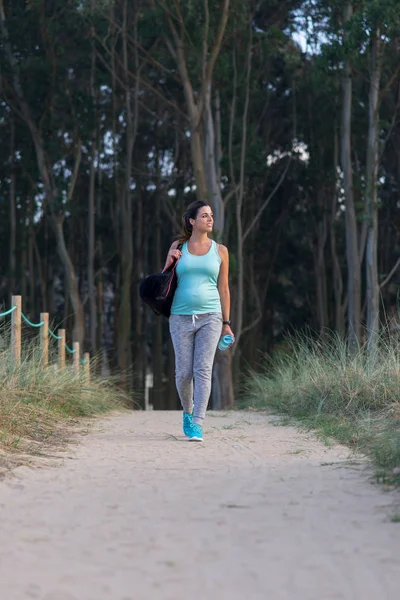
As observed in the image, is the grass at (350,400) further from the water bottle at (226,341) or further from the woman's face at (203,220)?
the woman's face at (203,220)

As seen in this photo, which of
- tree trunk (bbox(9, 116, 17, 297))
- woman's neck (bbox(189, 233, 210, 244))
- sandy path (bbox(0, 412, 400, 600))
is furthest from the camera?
tree trunk (bbox(9, 116, 17, 297))

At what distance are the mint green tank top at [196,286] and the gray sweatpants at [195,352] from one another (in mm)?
61

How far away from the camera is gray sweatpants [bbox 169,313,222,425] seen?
8094 mm

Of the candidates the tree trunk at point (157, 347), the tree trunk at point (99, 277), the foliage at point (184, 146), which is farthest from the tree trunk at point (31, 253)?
the tree trunk at point (157, 347)

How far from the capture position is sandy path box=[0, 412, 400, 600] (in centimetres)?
365

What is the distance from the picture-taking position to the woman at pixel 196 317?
8117 mm

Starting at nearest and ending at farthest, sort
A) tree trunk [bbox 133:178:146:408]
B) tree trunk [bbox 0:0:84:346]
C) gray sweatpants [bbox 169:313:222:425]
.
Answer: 1. gray sweatpants [bbox 169:313:222:425]
2. tree trunk [bbox 0:0:84:346]
3. tree trunk [bbox 133:178:146:408]

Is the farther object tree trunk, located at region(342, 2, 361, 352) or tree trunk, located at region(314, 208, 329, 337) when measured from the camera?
tree trunk, located at region(314, 208, 329, 337)

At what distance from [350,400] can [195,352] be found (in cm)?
264

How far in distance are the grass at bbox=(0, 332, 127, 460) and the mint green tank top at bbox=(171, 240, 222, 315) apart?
56.4 inches

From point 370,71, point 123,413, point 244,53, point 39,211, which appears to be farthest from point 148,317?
point 123,413

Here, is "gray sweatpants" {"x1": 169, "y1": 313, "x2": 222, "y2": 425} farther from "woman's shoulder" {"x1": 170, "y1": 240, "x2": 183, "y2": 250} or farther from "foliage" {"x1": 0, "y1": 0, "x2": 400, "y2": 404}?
"foliage" {"x1": 0, "y1": 0, "x2": 400, "y2": 404}

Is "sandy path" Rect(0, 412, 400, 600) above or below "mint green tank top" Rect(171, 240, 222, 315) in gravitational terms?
below

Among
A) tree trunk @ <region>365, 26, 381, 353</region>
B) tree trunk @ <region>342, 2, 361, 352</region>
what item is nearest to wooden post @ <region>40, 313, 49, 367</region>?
tree trunk @ <region>365, 26, 381, 353</region>
